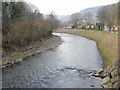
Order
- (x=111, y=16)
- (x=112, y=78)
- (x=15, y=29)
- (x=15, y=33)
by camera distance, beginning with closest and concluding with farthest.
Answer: (x=112, y=78) → (x=15, y=33) → (x=15, y=29) → (x=111, y=16)

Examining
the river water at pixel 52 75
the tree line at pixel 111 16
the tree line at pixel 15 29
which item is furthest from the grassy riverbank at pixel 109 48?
the tree line at pixel 15 29

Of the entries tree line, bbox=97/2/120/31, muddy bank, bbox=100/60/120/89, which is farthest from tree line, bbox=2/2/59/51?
muddy bank, bbox=100/60/120/89

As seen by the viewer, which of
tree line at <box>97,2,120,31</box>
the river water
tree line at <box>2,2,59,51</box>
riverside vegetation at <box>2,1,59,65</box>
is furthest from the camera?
tree line at <box>97,2,120,31</box>

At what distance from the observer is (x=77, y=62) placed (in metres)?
21.1

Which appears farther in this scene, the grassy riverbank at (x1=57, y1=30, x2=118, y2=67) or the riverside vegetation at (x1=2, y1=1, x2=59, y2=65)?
the riverside vegetation at (x1=2, y1=1, x2=59, y2=65)

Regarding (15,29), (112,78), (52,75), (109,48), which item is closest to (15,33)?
(15,29)

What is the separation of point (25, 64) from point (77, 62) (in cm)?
651

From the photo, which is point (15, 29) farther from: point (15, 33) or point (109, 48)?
point (109, 48)

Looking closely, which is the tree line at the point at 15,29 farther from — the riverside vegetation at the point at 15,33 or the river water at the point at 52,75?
the river water at the point at 52,75

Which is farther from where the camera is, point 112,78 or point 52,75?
point 52,75

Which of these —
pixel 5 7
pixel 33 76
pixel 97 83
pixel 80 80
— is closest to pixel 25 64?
pixel 33 76

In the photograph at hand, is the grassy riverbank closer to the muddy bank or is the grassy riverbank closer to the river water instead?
the river water

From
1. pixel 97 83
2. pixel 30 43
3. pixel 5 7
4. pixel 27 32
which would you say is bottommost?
pixel 97 83

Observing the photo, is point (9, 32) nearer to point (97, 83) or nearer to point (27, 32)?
point (27, 32)
